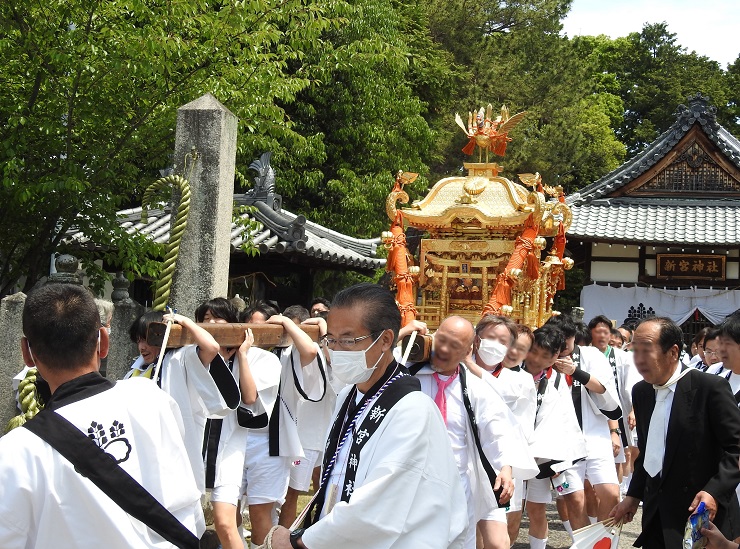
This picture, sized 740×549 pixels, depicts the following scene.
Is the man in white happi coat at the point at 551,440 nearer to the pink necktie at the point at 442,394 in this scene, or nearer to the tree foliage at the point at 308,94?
the pink necktie at the point at 442,394

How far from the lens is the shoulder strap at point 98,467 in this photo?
2639 mm

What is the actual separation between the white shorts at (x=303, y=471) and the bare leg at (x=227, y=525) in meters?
1.66

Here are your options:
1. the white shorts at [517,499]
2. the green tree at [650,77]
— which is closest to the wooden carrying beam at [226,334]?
the white shorts at [517,499]

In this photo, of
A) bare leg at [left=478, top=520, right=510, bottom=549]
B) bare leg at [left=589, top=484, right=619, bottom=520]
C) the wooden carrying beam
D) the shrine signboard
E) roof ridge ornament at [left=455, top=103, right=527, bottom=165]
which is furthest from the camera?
the shrine signboard

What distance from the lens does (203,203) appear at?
746 cm

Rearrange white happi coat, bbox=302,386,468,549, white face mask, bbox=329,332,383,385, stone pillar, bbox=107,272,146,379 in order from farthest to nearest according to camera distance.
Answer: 1. stone pillar, bbox=107,272,146,379
2. white face mask, bbox=329,332,383,385
3. white happi coat, bbox=302,386,468,549

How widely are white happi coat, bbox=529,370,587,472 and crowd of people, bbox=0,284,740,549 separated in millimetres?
13

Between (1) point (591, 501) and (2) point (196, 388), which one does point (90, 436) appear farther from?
(1) point (591, 501)

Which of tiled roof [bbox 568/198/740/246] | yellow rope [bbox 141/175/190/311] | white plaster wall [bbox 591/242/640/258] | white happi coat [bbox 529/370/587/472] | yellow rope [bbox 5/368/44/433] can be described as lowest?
white happi coat [bbox 529/370/587/472]

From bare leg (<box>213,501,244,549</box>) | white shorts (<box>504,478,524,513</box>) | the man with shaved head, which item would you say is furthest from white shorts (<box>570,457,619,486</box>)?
bare leg (<box>213,501,244,549</box>)

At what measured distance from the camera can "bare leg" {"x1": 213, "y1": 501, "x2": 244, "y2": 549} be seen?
226 inches

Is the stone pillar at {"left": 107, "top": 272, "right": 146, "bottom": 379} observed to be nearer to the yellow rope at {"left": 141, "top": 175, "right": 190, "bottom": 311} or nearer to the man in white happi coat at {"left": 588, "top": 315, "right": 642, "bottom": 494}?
the yellow rope at {"left": 141, "top": 175, "right": 190, "bottom": 311}

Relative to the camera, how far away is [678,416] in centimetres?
478

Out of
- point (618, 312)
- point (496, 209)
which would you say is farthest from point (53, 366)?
point (618, 312)
